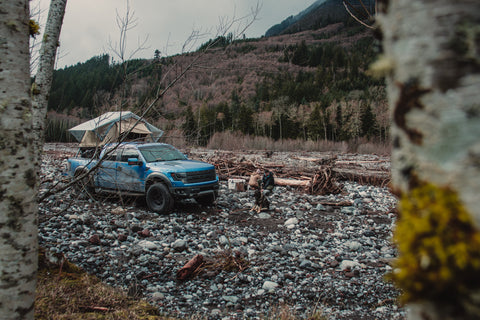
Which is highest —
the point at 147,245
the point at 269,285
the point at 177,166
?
the point at 177,166

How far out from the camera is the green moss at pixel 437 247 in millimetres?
588

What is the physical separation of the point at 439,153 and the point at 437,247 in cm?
21

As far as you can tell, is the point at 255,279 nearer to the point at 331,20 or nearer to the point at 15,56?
the point at 15,56

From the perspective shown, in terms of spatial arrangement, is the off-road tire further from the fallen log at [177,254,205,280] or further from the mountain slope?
the fallen log at [177,254,205,280]

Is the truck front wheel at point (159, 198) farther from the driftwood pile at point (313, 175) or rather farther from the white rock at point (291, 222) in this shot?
the driftwood pile at point (313, 175)

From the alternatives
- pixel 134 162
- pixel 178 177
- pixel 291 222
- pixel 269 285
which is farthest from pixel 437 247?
pixel 134 162

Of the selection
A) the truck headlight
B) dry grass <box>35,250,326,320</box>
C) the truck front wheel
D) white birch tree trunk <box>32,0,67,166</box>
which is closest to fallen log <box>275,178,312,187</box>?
the truck headlight

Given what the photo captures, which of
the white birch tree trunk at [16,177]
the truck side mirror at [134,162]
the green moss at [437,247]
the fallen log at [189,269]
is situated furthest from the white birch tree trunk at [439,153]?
the truck side mirror at [134,162]

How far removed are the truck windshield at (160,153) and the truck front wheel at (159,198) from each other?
1094mm

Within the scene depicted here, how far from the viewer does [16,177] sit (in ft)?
5.52

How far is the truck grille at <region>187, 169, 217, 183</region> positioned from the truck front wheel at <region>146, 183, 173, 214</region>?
28.9 inches

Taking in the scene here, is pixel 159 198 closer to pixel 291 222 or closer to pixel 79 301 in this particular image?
pixel 291 222

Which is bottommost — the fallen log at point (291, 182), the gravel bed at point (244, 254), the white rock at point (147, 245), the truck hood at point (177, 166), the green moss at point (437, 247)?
the gravel bed at point (244, 254)

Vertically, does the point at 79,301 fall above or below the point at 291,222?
above
